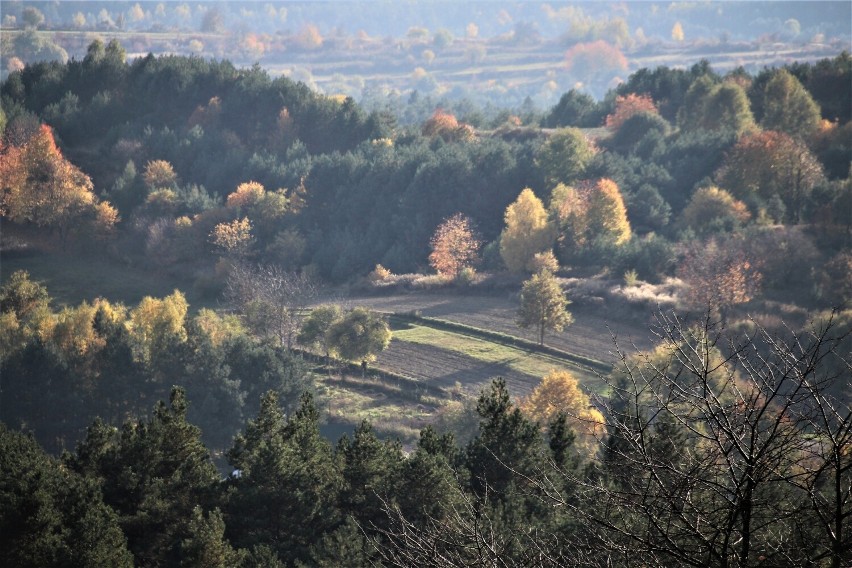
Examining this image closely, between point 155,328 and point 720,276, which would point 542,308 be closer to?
point 720,276

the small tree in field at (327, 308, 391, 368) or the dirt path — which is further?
the small tree in field at (327, 308, 391, 368)

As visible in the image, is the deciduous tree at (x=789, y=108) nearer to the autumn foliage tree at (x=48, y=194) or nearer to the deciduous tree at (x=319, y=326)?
the deciduous tree at (x=319, y=326)

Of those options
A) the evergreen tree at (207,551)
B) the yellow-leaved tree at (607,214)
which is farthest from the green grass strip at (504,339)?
the evergreen tree at (207,551)

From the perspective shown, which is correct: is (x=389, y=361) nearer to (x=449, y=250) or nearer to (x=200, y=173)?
(x=449, y=250)

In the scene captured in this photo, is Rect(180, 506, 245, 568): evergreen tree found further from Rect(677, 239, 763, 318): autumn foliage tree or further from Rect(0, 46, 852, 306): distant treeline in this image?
Rect(0, 46, 852, 306): distant treeline

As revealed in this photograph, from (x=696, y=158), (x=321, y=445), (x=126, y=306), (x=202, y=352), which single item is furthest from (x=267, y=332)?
(x=696, y=158)

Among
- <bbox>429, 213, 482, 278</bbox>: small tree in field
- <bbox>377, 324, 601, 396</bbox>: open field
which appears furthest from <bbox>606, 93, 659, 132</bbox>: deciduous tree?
→ <bbox>377, 324, 601, 396</bbox>: open field
